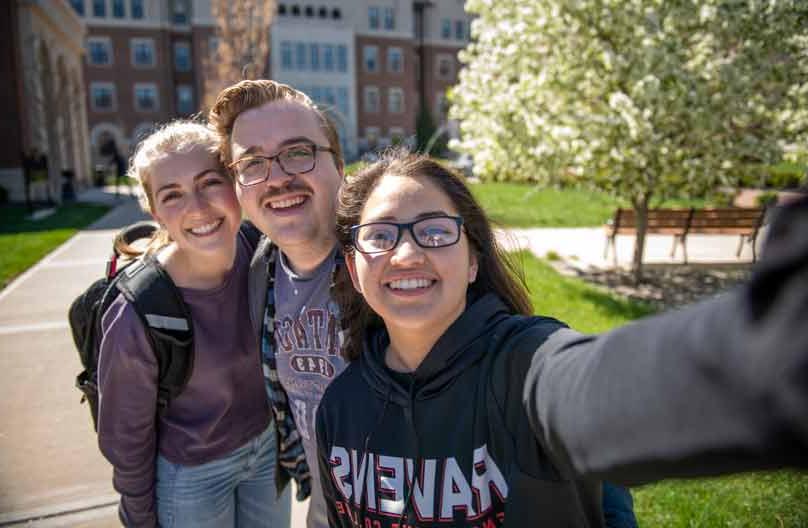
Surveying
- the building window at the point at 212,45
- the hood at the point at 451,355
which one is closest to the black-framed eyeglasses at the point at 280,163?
the hood at the point at 451,355

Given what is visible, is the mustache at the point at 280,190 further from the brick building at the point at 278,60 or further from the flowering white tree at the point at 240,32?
the brick building at the point at 278,60

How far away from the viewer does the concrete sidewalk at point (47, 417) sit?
10.3 feet

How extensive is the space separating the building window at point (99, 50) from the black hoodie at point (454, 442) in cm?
5084

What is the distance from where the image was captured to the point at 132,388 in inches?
75.2

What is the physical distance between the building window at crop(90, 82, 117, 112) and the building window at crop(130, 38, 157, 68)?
2.67 metres

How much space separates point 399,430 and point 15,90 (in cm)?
2567

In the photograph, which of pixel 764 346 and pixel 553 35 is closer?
pixel 764 346

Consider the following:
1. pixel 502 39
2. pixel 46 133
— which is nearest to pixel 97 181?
pixel 46 133

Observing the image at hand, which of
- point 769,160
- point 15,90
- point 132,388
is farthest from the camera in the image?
point 15,90

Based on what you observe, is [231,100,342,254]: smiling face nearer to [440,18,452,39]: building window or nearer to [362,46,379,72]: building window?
[362,46,379,72]: building window

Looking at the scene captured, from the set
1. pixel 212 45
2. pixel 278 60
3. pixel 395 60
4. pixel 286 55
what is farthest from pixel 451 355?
pixel 395 60

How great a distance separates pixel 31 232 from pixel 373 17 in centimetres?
4215

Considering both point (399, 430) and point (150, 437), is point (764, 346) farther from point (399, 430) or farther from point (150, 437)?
point (150, 437)

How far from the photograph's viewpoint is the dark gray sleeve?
49 cm
